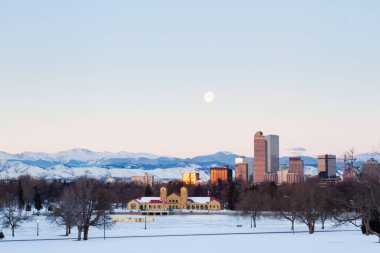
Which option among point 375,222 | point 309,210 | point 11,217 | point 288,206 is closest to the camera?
point 375,222

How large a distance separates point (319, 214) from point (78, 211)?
3796 cm

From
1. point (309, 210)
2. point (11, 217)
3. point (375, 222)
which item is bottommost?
point (11, 217)

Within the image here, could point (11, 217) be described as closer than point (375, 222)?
No

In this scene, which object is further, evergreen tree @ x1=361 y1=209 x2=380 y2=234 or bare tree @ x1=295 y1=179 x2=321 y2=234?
bare tree @ x1=295 y1=179 x2=321 y2=234

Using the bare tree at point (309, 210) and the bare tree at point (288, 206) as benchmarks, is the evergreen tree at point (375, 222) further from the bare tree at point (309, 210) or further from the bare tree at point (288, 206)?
the bare tree at point (288, 206)

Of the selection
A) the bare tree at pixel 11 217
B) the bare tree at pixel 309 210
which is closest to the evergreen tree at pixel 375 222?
the bare tree at pixel 309 210

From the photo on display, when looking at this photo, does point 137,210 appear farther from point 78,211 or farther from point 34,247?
point 34,247

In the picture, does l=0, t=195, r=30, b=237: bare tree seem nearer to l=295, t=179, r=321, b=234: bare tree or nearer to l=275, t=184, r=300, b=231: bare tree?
l=275, t=184, r=300, b=231: bare tree

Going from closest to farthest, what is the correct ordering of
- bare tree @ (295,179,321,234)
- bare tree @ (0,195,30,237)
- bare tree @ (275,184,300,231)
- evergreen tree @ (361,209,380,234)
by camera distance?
1. evergreen tree @ (361,209,380,234)
2. bare tree @ (295,179,321,234)
3. bare tree @ (0,195,30,237)
4. bare tree @ (275,184,300,231)

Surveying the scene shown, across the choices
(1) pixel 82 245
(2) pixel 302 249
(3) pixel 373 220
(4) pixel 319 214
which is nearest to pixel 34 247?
(1) pixel 82 245

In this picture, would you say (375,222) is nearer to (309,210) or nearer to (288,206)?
(309,210)

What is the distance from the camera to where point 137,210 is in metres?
186

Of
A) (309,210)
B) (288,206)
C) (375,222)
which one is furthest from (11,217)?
(288,206)

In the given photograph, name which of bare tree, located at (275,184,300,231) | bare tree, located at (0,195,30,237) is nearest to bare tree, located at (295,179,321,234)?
bare tree, located at (275,184,300,231)
